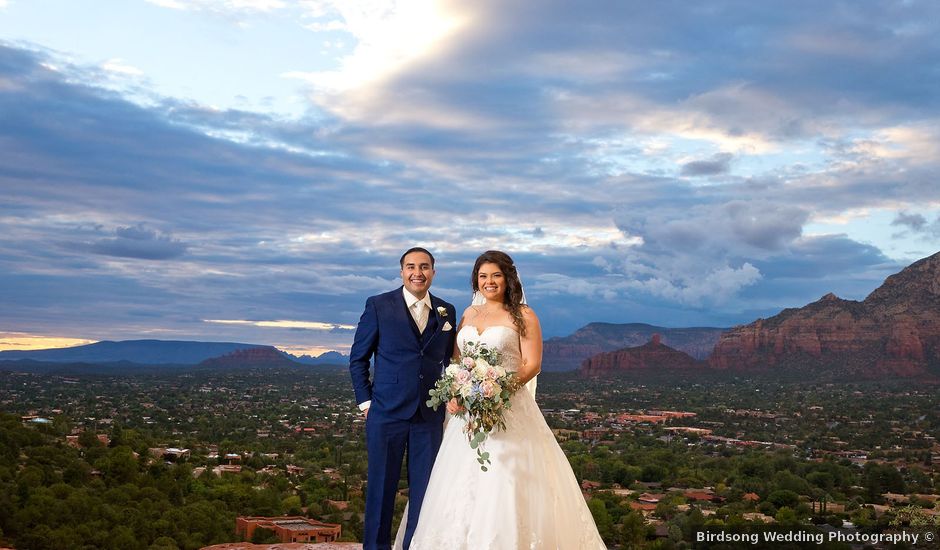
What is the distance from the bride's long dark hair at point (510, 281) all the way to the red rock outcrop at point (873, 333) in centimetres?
11526

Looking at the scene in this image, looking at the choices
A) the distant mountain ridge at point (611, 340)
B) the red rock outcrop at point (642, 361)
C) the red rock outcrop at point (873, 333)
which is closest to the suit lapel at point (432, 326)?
the red rock outcrop at point (873, 333)

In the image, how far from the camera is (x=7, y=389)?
9606 cm

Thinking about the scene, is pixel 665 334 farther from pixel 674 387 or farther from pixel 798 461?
pixel 798 461

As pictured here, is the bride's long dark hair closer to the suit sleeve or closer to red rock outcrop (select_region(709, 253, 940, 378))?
the suit sleeve

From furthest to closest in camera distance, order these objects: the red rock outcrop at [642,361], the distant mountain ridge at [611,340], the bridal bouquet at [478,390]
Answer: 1. the distant mountain ridge at [611,340]
2. the red rock outcrop at [642,361]
3. the bridal bouquet at [478,390]

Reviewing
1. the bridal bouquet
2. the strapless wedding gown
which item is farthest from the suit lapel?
the bridal bouquet

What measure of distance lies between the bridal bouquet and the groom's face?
2.25 feet

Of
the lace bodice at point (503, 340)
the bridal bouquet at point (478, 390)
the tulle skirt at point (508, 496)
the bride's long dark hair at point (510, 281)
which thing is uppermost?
the bride's long dark hair at point (510, 281)

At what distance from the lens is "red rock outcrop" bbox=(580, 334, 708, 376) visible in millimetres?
149250

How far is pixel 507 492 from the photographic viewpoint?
7648mm

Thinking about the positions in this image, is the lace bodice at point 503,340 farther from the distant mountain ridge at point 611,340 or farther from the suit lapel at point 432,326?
the distant mountain ridge at point 611,340

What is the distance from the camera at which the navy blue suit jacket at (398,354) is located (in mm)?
7871

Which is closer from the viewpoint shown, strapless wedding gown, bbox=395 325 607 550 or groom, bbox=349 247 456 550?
strapless wedding gown, bbox=395 325 607 550

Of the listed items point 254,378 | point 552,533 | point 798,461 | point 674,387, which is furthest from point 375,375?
point 254,378
